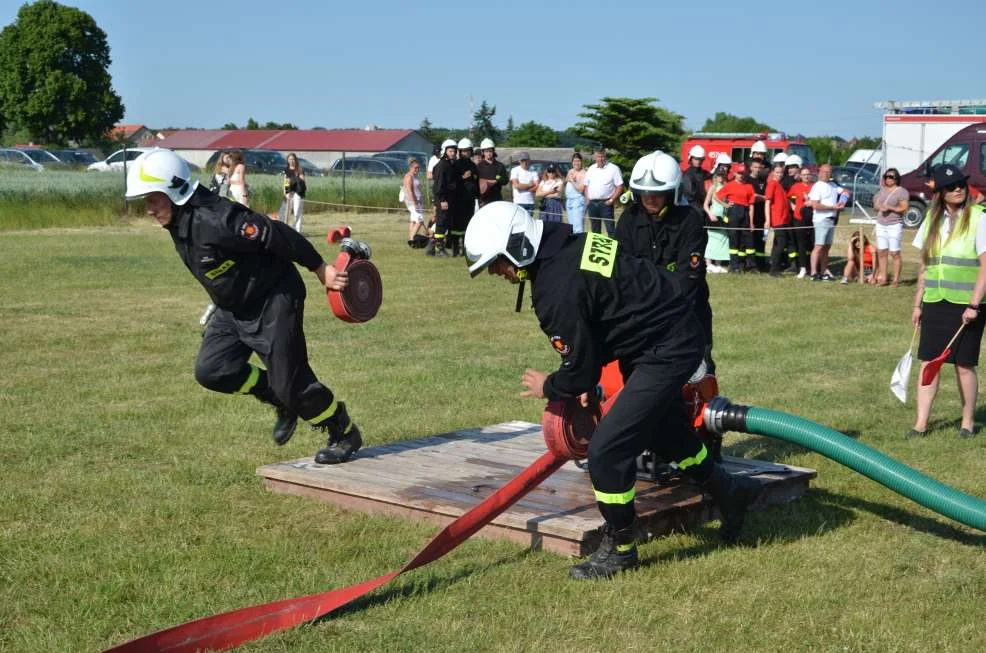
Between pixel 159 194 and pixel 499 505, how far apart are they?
2.58 m

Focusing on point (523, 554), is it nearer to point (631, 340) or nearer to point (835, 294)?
point (631, 340)

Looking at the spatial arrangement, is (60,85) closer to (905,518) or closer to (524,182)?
(524,182)

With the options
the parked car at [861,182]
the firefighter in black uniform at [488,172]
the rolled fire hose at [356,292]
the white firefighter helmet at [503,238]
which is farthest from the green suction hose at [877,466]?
the parked car at [861,182]

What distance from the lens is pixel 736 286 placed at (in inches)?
Result: 699

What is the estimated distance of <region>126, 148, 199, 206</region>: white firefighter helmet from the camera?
250 inches

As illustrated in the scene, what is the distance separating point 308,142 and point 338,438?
7466cm

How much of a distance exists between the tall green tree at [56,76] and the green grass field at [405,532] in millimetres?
65671

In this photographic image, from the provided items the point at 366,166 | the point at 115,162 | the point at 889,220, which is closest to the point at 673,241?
the point at 889,220

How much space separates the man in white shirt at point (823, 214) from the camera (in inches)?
720

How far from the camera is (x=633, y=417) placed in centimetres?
525

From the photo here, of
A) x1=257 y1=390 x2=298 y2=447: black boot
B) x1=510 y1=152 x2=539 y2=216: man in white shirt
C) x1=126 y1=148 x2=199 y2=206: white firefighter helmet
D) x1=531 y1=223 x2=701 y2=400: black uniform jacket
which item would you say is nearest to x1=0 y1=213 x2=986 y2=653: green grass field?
x1=257 y1=390 x2=298 y2=447: black boot

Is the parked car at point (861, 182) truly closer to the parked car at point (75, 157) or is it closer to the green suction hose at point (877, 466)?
the green suction hose at point (877, 466)

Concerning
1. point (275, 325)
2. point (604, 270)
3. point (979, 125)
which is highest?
point (979, 125)

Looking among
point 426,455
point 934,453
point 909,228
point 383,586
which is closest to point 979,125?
point 909,228
